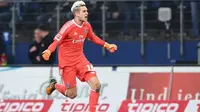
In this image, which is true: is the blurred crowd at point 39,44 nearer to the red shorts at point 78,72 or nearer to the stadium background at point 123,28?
the stadium background at point 123,28

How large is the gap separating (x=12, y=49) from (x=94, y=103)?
22.2ft

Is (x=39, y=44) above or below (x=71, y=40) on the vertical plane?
below

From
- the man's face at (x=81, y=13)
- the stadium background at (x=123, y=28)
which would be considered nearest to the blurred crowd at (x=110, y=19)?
the stadium background at (x=123, y=28)

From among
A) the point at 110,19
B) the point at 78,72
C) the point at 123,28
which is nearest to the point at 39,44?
the point at 110,19

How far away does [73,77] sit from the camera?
11.8 metres

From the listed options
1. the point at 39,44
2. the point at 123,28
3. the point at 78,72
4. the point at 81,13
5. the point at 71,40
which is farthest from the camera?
the point at 123,28

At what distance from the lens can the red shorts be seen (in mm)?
11641

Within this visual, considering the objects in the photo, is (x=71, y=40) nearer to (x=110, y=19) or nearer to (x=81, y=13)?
(x=81, y=13)

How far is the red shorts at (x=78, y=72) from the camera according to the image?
11641 millimetres

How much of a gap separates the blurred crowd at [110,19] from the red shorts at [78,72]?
506cm

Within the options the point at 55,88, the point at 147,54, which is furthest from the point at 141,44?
the point at 55,88

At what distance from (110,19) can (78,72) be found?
5731 millimetres

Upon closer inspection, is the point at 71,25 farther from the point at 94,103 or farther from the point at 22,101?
the point at 22,101

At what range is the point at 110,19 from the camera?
1739 centimetres
